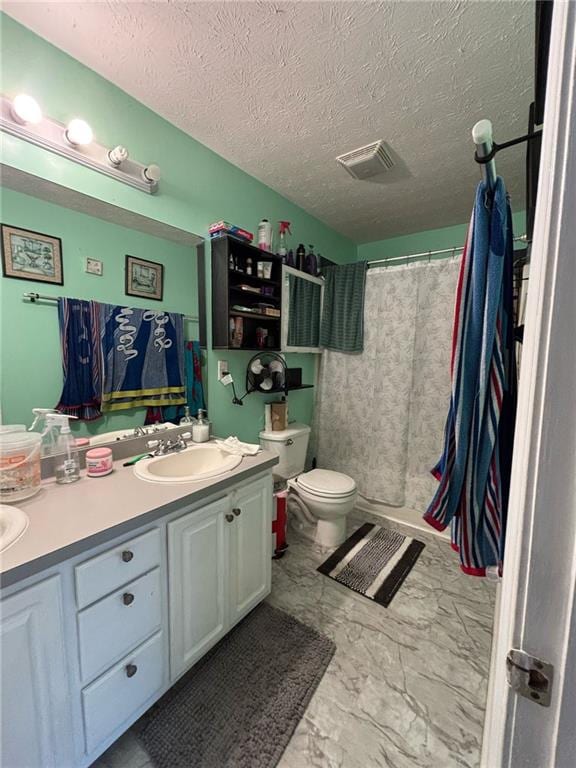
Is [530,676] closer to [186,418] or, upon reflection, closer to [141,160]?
[186,418]

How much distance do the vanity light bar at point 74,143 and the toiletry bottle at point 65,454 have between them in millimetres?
978

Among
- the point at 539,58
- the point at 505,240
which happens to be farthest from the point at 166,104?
the point at 505,240

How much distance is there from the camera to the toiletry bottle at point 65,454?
1.09m

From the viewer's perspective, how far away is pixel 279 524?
6.15ft

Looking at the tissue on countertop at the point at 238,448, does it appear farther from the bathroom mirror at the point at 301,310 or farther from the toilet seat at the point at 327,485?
the bathroom mirror at the point at 301,310

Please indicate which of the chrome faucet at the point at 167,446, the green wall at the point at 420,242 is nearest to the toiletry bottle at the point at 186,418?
the chrome faucet at the point at 167,446

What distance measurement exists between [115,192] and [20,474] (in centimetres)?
114

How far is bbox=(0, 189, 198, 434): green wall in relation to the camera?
3.48 ft

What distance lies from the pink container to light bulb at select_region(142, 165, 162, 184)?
3.89 ft

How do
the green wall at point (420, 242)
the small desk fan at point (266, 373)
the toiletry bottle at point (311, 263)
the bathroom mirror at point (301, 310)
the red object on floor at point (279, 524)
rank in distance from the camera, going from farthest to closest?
the green wall at point (420, 242) → the toiletry bottle at point (311, 263) → the bathroom mirror at point (301, 310) → the small desk fan at point (266, 373) → the red object on floor at point (279, 524)

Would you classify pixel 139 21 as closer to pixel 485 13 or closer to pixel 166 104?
pixel 166 104

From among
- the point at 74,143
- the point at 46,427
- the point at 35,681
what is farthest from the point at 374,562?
the point at 74,143

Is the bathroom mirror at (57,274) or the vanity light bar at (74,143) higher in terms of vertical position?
the vanity light bar at (74,143)

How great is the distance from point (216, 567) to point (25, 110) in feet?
5.71
